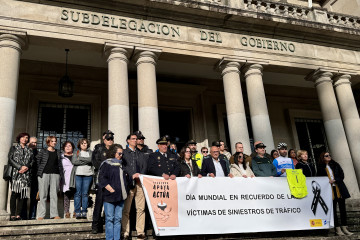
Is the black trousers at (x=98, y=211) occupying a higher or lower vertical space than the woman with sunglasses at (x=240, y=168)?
lower

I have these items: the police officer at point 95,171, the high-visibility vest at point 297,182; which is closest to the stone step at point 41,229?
the police officer at point 95,171

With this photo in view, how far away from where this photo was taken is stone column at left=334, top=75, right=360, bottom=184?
12117 mm

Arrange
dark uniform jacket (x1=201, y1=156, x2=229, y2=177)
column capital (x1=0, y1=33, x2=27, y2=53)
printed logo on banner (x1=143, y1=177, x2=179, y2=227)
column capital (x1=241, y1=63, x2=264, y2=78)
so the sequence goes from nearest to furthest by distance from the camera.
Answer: printed logo on banner (x1=143, y1=177, x2=179, y2=227) → dark uniform jacket (x1=201, y1=156, x2=229, y2=177) → column capital (x1=0, y1=33, x2=27, y2=53) → column capital (x1=241, y1=63, x2=264, y2=78)

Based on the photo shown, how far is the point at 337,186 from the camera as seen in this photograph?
809cm

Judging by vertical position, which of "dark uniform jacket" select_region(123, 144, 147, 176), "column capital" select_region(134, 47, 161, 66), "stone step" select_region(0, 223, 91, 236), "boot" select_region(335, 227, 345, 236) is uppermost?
"column capital" select_region(134, 47, 161, 66)

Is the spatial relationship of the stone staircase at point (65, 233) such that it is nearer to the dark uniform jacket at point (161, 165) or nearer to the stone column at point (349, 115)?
the dark uniform jacket at point (161, 165)

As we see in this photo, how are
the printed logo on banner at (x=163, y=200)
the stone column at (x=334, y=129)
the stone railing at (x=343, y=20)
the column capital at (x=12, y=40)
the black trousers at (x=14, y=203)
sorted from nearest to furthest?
the printed logo on banner at (x=163, y=200) → the black trousers at (x=14, y=203) → the column capital at (x=12, y=40) → the stone column at (x=334, y=129) → the stone railing at (x=343, y=20)

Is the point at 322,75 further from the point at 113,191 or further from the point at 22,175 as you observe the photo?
the point at 22,175

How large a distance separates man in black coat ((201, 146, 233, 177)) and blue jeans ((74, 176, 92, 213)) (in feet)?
8.49

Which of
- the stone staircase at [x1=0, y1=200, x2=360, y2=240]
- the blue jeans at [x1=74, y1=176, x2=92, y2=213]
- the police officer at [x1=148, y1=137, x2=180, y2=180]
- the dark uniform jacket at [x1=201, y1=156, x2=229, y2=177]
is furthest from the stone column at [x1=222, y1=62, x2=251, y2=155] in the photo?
the blue jeans at [x1=74, y1=176, x2=92, y2=213]

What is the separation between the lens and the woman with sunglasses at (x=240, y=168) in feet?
25.1

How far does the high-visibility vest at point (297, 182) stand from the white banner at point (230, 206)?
0.12 meters

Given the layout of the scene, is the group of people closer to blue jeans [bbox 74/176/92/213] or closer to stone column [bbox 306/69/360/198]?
blue jeans [bbox 74/176/92/213]

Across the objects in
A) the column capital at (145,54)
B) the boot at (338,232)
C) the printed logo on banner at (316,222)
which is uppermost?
the column capital at (145,54)
